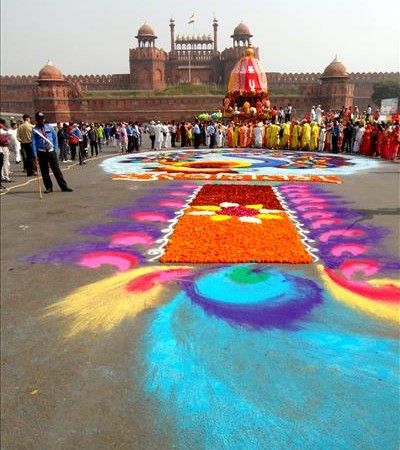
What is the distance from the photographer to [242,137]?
20.9 m

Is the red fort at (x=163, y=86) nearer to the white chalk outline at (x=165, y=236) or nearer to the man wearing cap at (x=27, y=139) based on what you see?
the man wearing cap at (x=27, y=139)

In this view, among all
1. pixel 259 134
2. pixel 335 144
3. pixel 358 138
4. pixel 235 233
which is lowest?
pixel 235 233

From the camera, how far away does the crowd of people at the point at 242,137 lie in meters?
14.2

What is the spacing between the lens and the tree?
52781 mm

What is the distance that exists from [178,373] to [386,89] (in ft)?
190

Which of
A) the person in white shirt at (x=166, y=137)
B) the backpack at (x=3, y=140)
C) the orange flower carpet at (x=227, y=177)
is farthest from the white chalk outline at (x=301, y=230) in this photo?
the person in white shirt at (x=166, y=137)

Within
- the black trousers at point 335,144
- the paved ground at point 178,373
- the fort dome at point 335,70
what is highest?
the fort dome at point 335,70

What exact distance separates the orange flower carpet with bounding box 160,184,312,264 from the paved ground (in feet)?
1.74

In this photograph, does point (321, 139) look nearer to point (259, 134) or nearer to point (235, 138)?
point (259, 134)

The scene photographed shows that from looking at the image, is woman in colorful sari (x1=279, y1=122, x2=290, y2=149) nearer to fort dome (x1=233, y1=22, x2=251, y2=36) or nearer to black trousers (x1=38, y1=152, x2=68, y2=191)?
Result: black trousers (x1=38, y1=152, x2=68, y2=191)

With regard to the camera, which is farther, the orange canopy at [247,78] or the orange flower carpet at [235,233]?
the orange canopy at [247,78]

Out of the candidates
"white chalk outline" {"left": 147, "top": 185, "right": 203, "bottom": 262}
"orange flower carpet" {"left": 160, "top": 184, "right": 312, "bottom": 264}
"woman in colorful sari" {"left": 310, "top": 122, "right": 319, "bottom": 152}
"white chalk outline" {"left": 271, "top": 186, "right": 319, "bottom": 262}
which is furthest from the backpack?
"woman in colorful sari" {"left": 310, "top": 122, "right": 319, "bottom": 152}

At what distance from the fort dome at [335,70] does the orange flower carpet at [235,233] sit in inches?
1611

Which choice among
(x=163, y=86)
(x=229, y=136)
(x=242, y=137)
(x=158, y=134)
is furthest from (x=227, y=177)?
(x=163, y=86)
